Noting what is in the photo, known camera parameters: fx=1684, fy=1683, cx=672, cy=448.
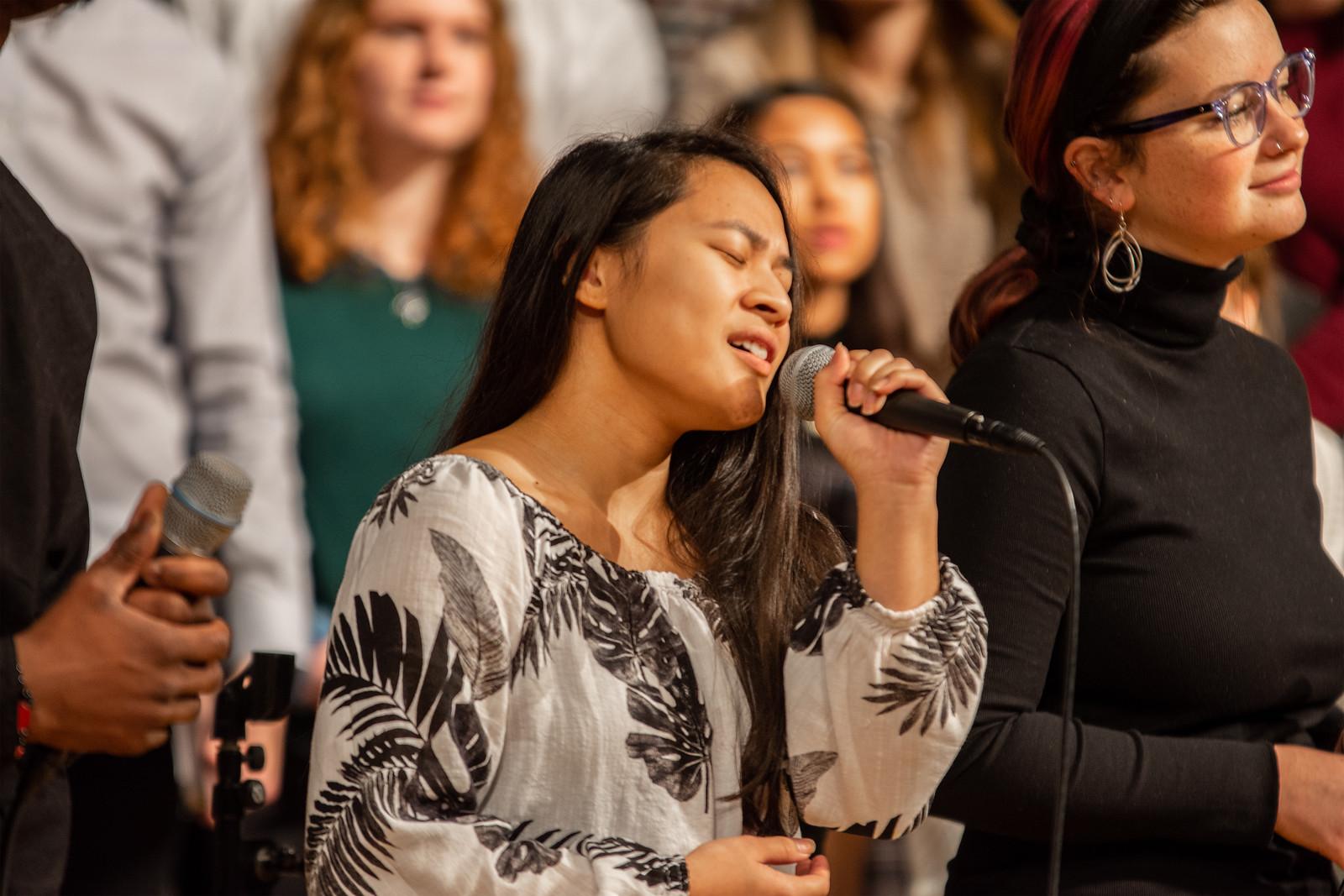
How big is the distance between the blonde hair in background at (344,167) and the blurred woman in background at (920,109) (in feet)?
2.24

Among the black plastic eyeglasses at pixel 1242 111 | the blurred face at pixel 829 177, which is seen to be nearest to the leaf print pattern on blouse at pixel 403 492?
the black plastic eyeglasses at pixel 1242 111

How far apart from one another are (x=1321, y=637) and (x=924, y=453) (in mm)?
603

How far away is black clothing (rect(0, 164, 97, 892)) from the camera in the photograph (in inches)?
69.7

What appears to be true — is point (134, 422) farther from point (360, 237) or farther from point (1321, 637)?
point (1321, 637)

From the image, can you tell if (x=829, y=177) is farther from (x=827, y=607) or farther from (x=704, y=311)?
(x=827, y=607)

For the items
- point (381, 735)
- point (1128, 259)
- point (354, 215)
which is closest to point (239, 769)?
point (381, 735)

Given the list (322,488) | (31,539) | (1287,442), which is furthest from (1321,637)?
(322,488)

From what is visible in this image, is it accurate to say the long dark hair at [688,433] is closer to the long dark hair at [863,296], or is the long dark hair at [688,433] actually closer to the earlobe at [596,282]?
the earlobe at [596,282]

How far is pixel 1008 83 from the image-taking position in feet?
6.89

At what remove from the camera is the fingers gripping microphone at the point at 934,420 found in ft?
5.01

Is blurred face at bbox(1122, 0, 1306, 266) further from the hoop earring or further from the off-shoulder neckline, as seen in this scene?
the off-shoulder neckline

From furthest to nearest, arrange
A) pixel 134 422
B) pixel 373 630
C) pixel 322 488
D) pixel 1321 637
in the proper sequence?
pixel 322 488 → pixel 134 422 → pixel 1321 637 → pixel 373 630

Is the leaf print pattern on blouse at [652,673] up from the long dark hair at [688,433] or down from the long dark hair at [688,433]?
down

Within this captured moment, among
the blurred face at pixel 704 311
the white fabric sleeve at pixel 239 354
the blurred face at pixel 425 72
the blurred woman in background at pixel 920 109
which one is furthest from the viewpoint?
the blurred woman in background at pixel 920 109
